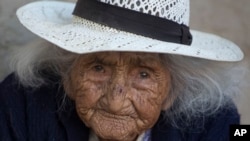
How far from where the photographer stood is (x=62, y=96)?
220cm

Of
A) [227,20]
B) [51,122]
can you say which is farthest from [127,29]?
[227,20]

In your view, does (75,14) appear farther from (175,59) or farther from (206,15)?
(206,15)

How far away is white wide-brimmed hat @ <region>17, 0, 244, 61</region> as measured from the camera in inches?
71.9

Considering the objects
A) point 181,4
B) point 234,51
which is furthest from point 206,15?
point 181,4

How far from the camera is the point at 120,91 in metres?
1.90

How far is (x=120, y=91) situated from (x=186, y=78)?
289mm

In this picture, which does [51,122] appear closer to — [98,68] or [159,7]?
[98,68]

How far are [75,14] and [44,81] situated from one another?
1.09 feet

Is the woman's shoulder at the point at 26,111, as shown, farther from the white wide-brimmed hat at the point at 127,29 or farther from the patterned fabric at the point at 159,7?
the patterned fabric at the point at 159,7

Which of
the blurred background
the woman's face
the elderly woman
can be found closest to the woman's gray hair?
the elderly woman

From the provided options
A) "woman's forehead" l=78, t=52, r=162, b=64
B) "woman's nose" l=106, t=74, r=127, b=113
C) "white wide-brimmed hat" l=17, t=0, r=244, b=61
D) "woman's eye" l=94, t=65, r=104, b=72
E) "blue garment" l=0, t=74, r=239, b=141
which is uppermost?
"white wide-brimmed hat" l=17, t=0, r=244, b=61

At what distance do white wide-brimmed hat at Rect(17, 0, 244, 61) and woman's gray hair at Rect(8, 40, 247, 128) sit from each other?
0.46 ft

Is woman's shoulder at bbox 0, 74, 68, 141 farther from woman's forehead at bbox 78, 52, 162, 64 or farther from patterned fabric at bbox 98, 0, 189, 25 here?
patterned fabric at bbox 98, 0, 189, 25

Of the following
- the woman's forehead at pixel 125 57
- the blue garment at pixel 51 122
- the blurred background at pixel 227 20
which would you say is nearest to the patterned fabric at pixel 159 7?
the woman's forehead at pixel 125 57
